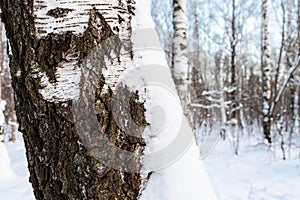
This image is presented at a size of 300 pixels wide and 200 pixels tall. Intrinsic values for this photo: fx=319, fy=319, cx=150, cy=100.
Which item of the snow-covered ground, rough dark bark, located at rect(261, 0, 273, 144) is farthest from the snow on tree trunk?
rough dark bark, located at rect(261, 0, 273, 144)

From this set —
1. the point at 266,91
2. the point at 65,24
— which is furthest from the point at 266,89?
the point at 65,24

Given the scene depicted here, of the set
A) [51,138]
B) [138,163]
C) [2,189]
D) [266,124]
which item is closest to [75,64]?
[51,138]

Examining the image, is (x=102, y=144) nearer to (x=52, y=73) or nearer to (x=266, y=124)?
(x=52, y=73)

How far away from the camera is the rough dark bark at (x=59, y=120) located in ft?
2.80

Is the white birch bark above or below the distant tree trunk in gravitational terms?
above

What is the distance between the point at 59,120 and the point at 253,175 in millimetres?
4474

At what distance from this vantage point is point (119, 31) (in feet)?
2.97

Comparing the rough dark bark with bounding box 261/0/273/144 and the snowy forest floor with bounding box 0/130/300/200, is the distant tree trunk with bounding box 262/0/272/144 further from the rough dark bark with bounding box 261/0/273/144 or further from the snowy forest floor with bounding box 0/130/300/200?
the snowy forest floor with bounding box 0/130/300/200

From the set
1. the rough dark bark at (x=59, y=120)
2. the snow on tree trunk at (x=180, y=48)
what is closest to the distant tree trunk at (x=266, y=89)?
the snow on tree trunk at (x=180, y=48)

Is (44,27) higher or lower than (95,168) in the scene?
higher

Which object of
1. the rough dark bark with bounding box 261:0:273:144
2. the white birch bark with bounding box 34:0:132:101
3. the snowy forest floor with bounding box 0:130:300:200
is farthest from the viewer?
the rough dark bark with bounding box 261:0:273:144

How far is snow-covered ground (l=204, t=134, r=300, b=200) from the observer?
3.79 m

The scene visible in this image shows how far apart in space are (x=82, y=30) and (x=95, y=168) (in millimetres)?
373

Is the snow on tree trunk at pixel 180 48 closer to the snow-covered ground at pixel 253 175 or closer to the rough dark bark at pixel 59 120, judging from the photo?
the snow-covered ground at pixel 253 175
